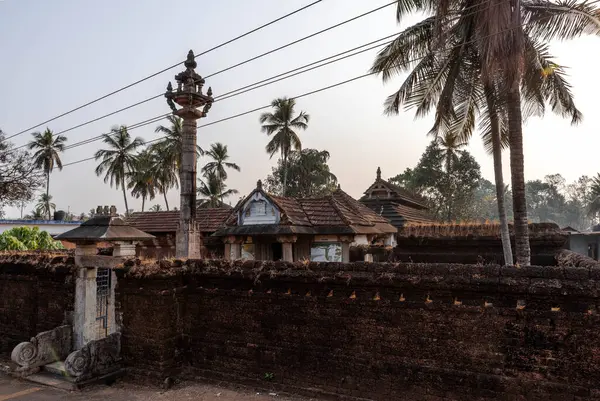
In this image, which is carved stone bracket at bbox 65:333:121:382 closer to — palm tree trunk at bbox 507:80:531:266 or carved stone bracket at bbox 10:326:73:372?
carved stone bracket at bbox 10:326:73:372

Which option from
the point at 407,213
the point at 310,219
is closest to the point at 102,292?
the point at 310,219

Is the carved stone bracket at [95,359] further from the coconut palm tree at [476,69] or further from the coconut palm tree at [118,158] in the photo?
the coconut palm tree at [118,158]

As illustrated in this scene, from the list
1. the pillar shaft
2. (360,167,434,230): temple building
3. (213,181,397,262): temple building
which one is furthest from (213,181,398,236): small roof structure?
(360,167,434,230): temple building

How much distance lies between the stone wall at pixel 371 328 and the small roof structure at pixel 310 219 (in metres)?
7.64

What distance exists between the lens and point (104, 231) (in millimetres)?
7172

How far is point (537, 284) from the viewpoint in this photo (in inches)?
182

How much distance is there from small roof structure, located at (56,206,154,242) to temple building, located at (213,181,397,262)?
7171 millimetres

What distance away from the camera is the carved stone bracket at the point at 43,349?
277 inches

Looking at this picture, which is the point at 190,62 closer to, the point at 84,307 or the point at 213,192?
the point at 84,307

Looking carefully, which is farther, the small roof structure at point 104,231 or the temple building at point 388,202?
the temple building at point 388,202

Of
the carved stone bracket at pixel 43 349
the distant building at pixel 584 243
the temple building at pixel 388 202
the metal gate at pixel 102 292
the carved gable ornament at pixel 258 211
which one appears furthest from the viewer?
the distant building at pixel 584 243

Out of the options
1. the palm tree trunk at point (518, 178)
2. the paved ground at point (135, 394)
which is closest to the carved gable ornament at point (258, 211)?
the palm tree trunk at point (518, 178)

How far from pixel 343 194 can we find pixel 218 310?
40.3ft

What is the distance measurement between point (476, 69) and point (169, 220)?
17611mm
